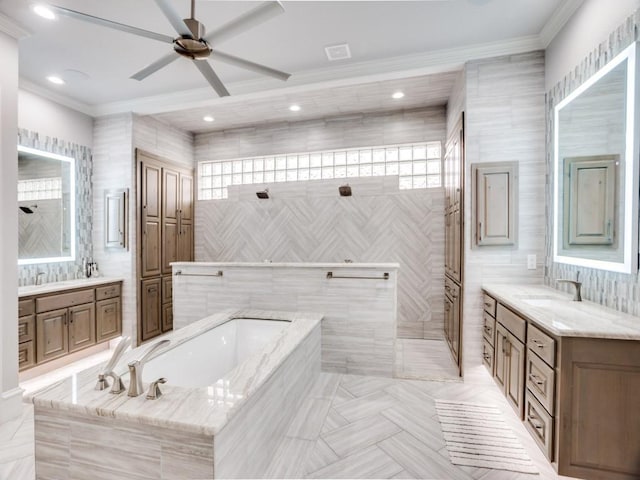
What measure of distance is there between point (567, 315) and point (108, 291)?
4.56 metres

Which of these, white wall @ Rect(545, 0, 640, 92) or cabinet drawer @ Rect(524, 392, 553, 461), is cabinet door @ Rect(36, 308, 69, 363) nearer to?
cabinet drawer @ Rect(524, 392, 553, 461)

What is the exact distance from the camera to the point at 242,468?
1.58 m

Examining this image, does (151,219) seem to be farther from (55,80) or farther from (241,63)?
(241,63)

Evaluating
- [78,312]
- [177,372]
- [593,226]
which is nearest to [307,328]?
[177,372]

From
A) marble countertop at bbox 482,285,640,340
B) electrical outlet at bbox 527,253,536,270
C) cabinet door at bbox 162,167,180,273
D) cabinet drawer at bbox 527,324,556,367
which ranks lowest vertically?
cabinet drawer at bbox 527,324,556,367

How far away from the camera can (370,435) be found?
2.24 meters

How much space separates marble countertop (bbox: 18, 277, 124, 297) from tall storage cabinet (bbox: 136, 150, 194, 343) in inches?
16.6

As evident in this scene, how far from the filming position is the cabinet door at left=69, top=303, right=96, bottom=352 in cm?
355

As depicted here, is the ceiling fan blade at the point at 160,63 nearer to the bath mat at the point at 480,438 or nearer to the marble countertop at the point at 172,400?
the marble countertop at the point at 172,400

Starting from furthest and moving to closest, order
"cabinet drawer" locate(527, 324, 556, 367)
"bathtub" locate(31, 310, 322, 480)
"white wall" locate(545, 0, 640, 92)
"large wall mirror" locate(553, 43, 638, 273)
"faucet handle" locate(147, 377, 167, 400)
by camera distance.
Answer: "white wall" locate(545, 0, 640, 92), "large wall mirror" locate(553, 43, 638, 273), "cabinet drawer" locate(527, 324, 556, 367), "faucet handle" locate(147, 377, 167, 400), "bathtub" locate(31, 310, 322, 480)

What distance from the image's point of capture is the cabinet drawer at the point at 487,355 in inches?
104

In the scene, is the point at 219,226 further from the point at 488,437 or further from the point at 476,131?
the point at 488,437

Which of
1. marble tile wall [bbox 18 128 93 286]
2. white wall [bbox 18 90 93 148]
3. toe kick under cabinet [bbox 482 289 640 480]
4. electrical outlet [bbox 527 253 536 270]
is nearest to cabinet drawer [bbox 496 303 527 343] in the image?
toe kick under cabinet [bbox 482 289 640 480]

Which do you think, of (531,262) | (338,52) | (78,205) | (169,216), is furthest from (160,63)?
(531,262)
